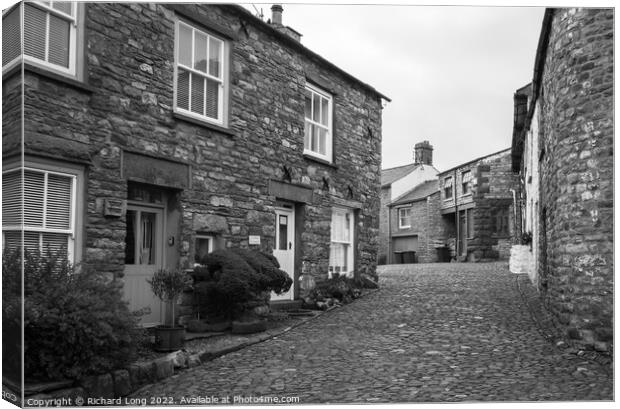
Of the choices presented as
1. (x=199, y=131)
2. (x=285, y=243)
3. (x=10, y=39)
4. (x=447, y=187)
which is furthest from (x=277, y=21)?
(x=447, y=187)

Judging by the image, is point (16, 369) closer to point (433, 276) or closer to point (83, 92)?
point (83, 92)

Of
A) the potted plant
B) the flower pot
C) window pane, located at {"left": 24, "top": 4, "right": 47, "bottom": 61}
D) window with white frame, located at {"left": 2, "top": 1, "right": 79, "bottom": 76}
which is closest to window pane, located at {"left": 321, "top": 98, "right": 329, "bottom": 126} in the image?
the potted plant

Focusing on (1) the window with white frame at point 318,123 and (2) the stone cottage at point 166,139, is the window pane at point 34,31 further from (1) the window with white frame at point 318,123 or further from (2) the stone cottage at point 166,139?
(1) the window with white frame at point 318,123

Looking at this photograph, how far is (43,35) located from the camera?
20.2 ft

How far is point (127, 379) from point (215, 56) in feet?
15.9

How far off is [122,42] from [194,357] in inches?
140

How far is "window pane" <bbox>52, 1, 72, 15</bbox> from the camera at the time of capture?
6411mm

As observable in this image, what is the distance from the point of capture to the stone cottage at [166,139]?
20.3 feet

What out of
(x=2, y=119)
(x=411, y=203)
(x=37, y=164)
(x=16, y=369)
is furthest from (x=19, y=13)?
(x=411, y=203)

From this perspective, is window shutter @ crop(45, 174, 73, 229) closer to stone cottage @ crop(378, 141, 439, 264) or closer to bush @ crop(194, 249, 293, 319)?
bush @ crop(194, 249, 293, 319)

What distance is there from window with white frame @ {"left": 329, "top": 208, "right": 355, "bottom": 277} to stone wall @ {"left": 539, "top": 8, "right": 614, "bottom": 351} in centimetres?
499

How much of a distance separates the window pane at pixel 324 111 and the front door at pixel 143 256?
4.44 meters

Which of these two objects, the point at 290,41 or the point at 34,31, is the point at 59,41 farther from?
the point at 290,41

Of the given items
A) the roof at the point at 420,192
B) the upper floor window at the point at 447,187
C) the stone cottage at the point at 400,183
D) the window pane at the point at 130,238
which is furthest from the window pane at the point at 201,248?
the stone cottage at the point at 400,183
